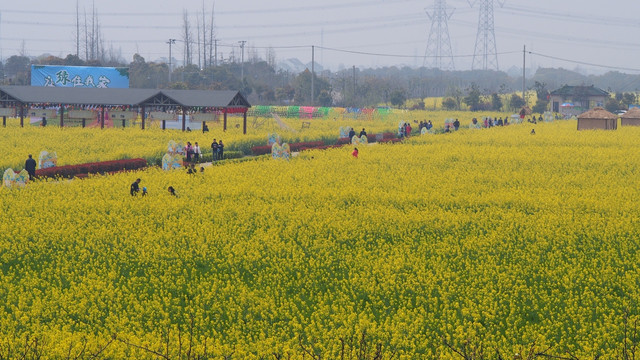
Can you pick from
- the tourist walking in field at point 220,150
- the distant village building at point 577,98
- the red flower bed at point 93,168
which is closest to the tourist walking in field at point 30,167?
the red flower bed at point 93,168

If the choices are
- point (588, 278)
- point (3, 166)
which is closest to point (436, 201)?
point (588, 278)

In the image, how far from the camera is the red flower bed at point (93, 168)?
→ 30516 millimetres

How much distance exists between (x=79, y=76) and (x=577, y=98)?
70.4 meters

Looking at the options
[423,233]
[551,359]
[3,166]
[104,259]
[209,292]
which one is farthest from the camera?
[3,166]

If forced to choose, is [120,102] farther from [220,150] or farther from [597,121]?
[597,121]

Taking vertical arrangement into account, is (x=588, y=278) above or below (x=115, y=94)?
below

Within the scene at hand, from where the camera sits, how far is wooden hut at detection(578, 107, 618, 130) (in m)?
66.5

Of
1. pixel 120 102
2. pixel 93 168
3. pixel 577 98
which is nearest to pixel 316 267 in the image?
pixel 93 168

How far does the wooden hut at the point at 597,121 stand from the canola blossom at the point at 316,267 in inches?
1600

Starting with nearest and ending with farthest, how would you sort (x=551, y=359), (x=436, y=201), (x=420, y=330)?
1. (x=551, y=359)
2. (x=420, y=330)
3. (x=436, y=201)

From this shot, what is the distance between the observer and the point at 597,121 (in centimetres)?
6669

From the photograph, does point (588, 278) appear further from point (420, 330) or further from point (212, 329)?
point (212, 329)

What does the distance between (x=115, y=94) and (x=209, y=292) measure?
4736 cm

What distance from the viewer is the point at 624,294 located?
14297 millimetres
